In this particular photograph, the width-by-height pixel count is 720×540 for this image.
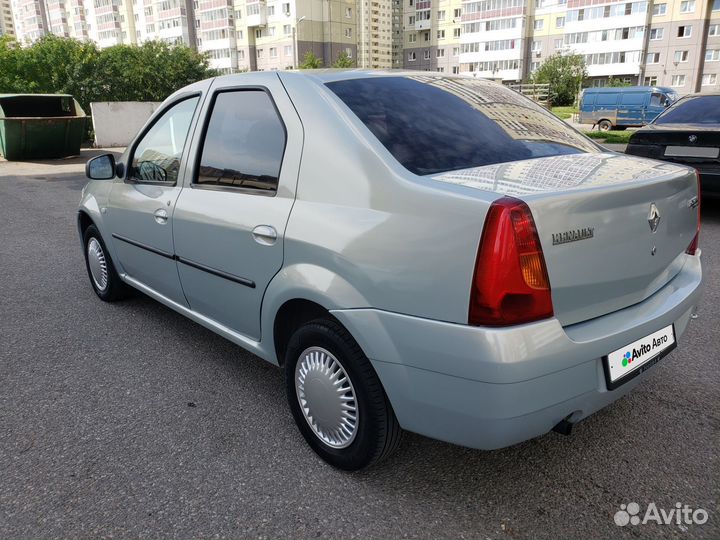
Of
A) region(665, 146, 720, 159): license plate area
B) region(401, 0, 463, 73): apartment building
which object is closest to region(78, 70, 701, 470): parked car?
region(665, 146, 720, 159): license plate area

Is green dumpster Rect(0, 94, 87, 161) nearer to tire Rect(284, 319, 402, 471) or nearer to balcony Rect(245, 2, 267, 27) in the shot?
tire Rect(284, 319, 402, 471)

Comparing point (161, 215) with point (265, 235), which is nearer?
point (265, 235)

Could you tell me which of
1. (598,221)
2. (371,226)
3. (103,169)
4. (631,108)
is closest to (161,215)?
(103,169)

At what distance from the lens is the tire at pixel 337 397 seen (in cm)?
219

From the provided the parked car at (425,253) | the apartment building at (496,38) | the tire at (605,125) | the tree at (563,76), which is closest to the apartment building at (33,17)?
the apartment building at (496,38)

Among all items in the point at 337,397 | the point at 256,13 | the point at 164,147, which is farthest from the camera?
the point at 256,13

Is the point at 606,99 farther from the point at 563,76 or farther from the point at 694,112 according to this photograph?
the point at 694,112

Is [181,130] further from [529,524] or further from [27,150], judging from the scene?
[27,150]

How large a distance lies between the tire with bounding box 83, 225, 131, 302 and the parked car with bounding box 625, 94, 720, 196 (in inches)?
242

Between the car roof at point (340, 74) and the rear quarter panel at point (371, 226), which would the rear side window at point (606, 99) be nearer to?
the car roof at point (340, 74)

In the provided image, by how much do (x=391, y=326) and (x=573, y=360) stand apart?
611 mm

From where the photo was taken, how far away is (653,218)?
217cm

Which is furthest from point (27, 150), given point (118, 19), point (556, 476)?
point (118, 19)

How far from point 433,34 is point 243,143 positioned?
9546 centimetres
